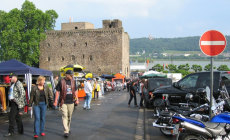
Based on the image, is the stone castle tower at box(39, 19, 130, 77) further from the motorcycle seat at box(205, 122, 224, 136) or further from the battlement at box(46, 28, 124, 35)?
the motorcycle seat at box(205, 122, 224, 136)

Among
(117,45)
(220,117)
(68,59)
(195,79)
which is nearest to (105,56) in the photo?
(117,45)

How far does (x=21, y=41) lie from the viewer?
54250 mm

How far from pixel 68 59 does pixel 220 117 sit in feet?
222

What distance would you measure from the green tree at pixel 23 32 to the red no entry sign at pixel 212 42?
47991 millimetres

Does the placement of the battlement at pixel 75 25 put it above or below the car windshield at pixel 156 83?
above

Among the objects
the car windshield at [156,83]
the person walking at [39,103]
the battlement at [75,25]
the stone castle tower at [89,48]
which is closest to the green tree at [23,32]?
the stone castle tower at [89,48]

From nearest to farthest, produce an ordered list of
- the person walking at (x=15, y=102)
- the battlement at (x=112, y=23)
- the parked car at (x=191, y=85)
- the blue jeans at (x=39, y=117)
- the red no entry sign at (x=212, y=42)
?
the red no entry sign at (x=212, y=42) < the blue jeans at (x=39, y=117) < the person walking at (x=15, y=102) < the parked car at (x=191, y=85) < the battlement at (x=112, y=23)

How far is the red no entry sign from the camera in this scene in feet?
24.9

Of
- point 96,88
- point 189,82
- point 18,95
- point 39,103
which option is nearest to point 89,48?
point 96,88

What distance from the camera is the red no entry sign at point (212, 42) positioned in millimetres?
7600

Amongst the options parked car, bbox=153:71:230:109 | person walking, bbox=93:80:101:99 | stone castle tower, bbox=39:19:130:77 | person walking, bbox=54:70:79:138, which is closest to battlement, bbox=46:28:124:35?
stone castle tower, bbox=39:19:130:77

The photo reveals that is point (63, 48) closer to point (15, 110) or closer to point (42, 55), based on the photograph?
point (42, 55)

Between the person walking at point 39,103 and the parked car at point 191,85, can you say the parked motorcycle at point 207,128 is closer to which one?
the person walking at point 39,103

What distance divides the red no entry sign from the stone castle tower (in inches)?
2368
